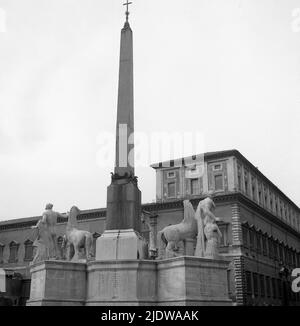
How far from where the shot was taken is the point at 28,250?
176 feet

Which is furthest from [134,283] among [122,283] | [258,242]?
[258,242]

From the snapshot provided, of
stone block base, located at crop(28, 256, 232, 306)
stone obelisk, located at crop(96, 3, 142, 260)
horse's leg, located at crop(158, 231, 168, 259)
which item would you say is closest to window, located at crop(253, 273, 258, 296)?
horse's leg, located at crop(158, 231, 168, 259)

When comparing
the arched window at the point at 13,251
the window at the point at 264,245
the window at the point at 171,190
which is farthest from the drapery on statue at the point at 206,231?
the arched window at the point at 13,251

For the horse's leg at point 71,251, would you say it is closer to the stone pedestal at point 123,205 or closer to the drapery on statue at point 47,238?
the drapery on statue at point 47,238

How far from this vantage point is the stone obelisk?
49.9 feet

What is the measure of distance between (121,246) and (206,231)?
2.78 metres

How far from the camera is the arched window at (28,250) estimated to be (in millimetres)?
53112

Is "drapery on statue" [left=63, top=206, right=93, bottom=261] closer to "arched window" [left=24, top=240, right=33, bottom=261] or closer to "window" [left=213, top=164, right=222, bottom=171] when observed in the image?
→ "window" [left=213, top=164, right=222, bottom=171]

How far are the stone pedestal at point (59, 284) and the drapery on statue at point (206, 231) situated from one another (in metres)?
3.78

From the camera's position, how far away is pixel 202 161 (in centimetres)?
5062

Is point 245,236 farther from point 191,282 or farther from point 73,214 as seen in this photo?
point 191,282
